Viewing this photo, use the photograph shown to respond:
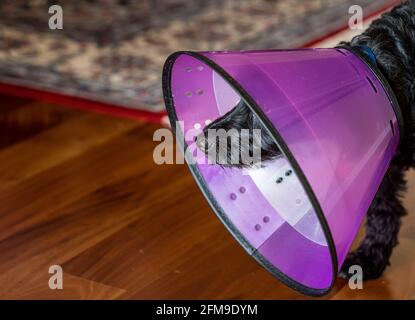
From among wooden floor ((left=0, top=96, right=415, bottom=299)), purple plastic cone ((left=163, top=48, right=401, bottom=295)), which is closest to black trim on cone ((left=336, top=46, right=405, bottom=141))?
purple plastic cone ((left=163, top=48, right=401, bottom=295))

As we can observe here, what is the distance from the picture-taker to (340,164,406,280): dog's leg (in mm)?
2047

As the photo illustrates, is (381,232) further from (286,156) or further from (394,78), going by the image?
(286,156)

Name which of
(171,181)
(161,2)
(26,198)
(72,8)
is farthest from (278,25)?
(26,198)

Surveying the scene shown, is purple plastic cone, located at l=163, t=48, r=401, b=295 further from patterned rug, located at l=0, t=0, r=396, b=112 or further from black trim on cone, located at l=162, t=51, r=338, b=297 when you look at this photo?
patterned rug, located at l=0, t=0, r=396, b=112

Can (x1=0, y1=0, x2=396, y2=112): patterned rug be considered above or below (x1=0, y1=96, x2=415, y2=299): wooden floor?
above

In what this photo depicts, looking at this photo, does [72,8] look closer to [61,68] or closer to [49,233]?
[61,68]

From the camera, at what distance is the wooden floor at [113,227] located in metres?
2.03

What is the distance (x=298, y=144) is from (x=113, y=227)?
0.89 metres

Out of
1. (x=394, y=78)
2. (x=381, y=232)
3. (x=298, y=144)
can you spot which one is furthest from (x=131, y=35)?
(x=298, y=144)

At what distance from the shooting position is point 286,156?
4.78 ft

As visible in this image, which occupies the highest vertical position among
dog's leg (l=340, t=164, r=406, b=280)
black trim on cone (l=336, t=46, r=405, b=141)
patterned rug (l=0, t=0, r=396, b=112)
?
patterned rug (l=0, t=0, r=396, b=112)

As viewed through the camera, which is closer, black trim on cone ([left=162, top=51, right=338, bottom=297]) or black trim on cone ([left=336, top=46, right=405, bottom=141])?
black trim on cone ([left=162, top=51, right=338, bottom=297])

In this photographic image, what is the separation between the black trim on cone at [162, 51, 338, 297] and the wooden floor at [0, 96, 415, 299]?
234 millimetres

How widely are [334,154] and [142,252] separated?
760 mm
